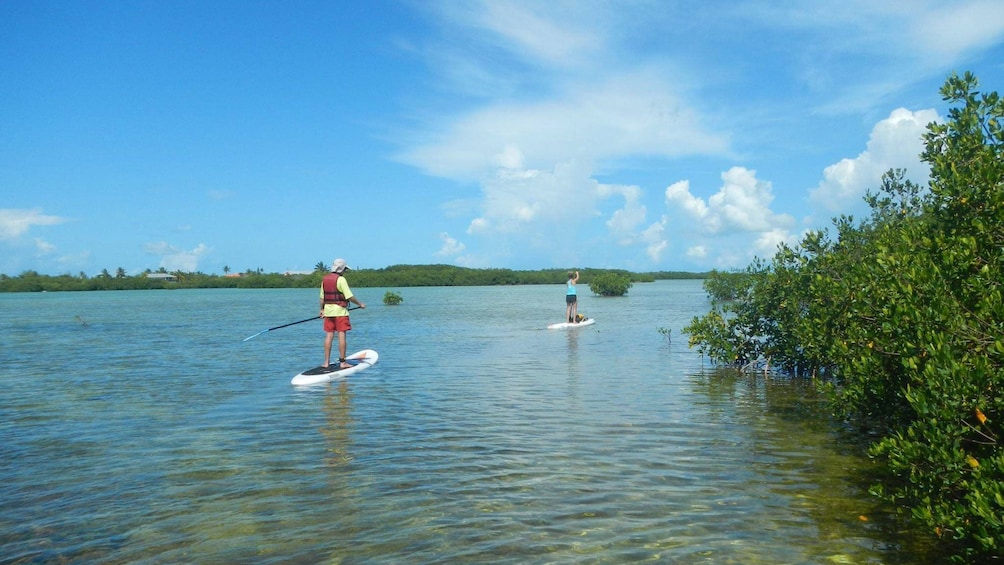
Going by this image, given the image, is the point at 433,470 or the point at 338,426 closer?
the point at 433,470

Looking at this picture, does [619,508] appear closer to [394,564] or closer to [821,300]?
[394,564]

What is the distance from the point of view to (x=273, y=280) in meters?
163

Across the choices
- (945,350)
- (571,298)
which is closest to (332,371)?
(945,350)

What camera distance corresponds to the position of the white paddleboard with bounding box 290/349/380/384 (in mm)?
17219

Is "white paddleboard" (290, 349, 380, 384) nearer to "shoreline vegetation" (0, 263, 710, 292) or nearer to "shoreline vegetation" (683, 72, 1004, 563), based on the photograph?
"shoreline vegetation" (683, 72, 1004, 563)

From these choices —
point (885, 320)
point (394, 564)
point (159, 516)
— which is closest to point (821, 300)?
point (885, 320)

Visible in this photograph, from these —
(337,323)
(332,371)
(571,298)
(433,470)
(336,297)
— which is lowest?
(433,470)

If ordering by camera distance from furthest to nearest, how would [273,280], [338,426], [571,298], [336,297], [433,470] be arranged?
[273,280] → [571,298] → [336,297] → [338,426] → [433,470]

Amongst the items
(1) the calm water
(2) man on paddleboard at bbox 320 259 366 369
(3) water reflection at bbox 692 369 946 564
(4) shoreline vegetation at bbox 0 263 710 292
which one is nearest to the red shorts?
(2) man on paddleboard at bbox 320 259 366 369

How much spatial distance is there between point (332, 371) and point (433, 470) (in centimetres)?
947

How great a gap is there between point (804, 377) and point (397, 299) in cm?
5262

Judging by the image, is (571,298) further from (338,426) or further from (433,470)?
(433,470)

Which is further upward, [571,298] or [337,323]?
[571,298]

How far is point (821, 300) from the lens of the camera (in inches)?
555
